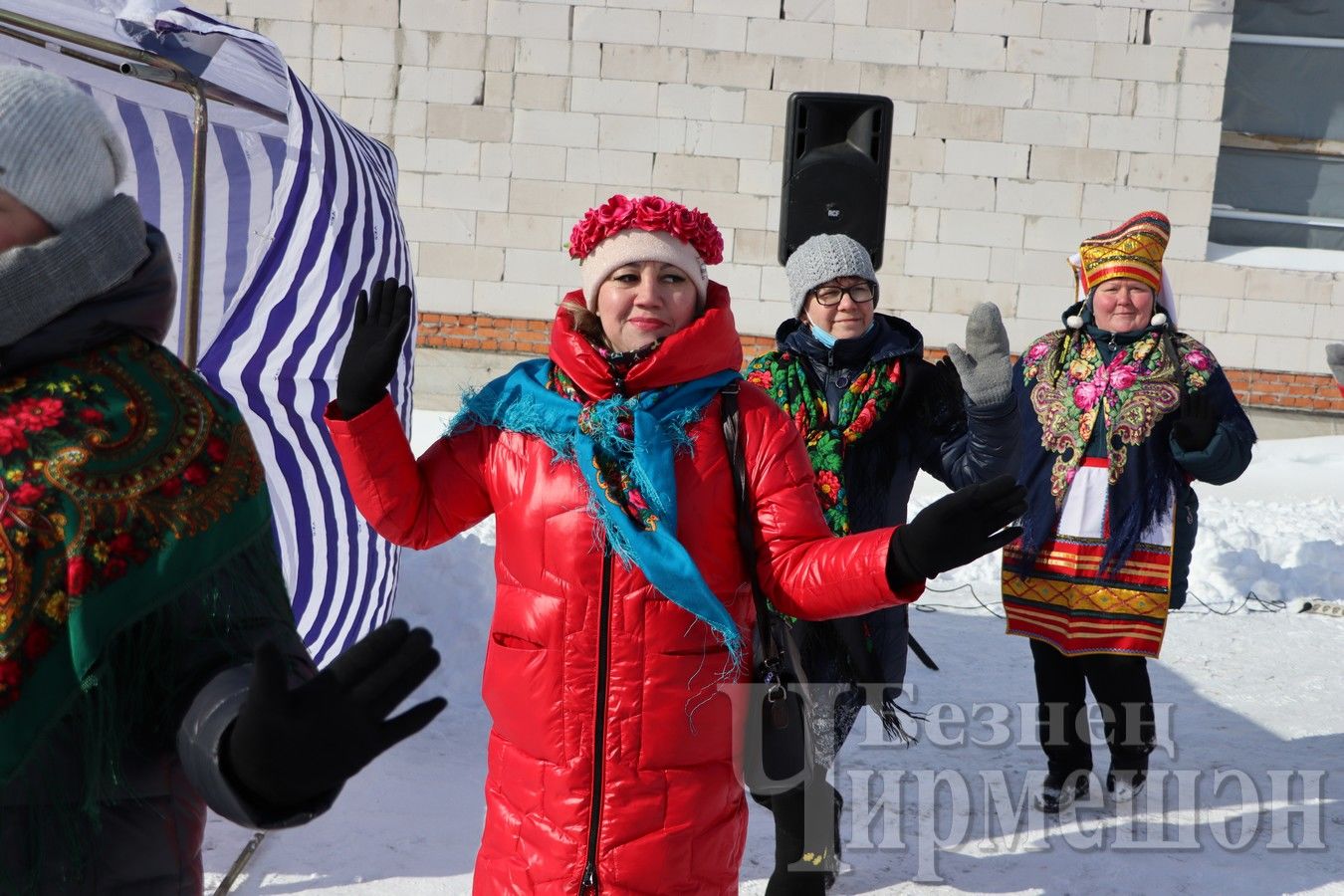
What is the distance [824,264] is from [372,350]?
1501 mm

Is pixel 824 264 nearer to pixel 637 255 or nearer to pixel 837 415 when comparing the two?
pixel 837 415

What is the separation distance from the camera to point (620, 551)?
2.03 m

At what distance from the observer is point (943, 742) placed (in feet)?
14.8

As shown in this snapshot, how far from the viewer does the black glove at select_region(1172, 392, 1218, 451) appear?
363cm

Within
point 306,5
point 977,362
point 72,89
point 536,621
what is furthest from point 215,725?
point 306,5

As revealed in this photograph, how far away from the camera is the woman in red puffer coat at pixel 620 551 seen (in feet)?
6.72

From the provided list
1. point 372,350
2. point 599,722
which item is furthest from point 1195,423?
point 372,350

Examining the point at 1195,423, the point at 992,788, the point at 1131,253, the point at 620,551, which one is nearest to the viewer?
the point at 620,551

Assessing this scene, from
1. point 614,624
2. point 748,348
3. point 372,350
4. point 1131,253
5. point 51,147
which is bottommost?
point 614,624

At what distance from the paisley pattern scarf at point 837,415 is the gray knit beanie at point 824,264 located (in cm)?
23

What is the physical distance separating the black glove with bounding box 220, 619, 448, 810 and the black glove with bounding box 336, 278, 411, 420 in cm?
102

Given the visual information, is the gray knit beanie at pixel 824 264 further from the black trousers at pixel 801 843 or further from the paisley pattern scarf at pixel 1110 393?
the black trousers at pixel 801 843

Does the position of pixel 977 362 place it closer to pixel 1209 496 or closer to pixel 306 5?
pixel 1209 496

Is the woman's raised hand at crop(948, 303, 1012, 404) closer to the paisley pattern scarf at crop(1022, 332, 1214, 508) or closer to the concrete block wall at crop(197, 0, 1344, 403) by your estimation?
the paisley pattern scarf at crop(1022, 332, 1214, 508)
